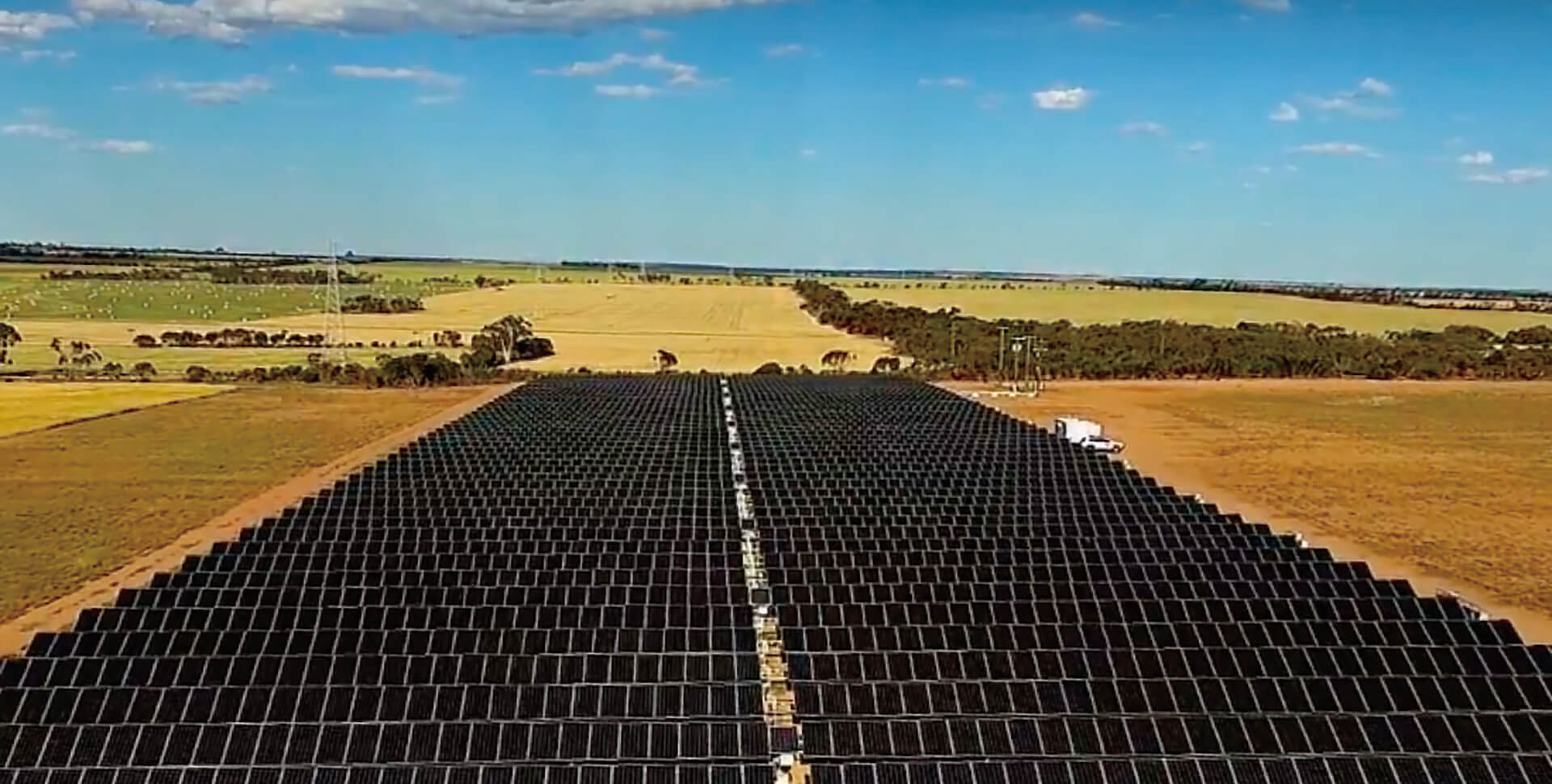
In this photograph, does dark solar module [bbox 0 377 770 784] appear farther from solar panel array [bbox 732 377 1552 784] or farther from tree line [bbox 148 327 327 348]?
tree line [bbox 148 327 327 348]

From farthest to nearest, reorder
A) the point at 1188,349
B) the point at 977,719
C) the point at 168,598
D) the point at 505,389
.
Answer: the point at 1188,349 → the point at 505,389 → the point at 168,598 → the point at 977,719

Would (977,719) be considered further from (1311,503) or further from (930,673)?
(1311,503)

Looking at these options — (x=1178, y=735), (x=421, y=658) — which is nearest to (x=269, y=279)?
(x=421, y=658)

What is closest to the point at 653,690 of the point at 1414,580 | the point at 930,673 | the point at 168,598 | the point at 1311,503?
the point at 930,673

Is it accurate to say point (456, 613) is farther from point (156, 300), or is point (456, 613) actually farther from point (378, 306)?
point (156, 300)

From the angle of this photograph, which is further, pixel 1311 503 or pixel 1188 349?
pixel 1188 349

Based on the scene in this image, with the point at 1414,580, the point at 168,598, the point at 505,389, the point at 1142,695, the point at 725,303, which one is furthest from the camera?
the point at 725,303

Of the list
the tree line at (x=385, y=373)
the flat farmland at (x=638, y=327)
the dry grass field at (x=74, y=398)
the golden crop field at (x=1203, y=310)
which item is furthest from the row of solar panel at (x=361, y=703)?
the golden crop field at (x=1203, y=310)
